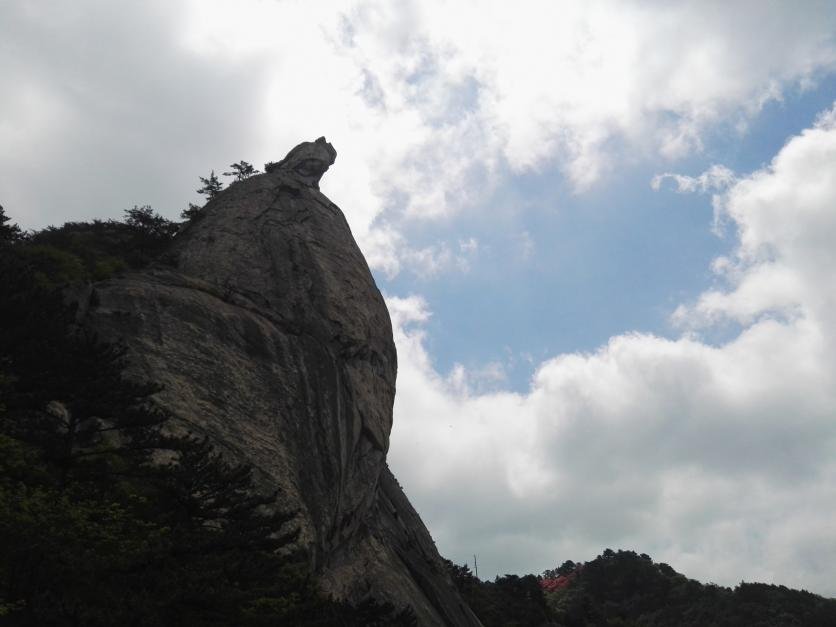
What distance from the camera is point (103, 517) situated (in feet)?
50.3

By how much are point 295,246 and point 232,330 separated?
9.36 metres

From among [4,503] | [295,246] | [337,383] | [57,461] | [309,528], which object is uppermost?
[295,246]

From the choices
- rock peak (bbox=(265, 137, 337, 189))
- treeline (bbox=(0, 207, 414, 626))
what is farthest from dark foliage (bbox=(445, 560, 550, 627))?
treeline (bbox=(0, 207, 414, 626))

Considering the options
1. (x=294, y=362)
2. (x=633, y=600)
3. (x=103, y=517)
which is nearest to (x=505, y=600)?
(x=294, y=362)

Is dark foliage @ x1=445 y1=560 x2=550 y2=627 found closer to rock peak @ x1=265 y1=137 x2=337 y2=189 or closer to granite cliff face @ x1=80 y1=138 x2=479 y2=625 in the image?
granite cliff face @ x1=80 y1=138 x2=479 y2=625

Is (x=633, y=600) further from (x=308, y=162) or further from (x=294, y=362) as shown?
(x=294, y=362)

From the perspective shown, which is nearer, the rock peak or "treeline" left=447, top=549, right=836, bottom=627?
the rock peak

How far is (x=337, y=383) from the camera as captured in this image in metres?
33.6

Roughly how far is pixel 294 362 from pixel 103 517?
55.5ft

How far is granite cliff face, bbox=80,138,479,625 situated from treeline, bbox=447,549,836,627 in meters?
25.2

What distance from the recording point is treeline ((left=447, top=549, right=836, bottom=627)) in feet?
212

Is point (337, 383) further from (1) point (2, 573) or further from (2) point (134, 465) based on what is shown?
(1) point (2, 573)

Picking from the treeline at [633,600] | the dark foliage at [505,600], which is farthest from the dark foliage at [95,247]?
the treeline at [633,600]

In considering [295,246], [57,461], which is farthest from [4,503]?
[295,246]
